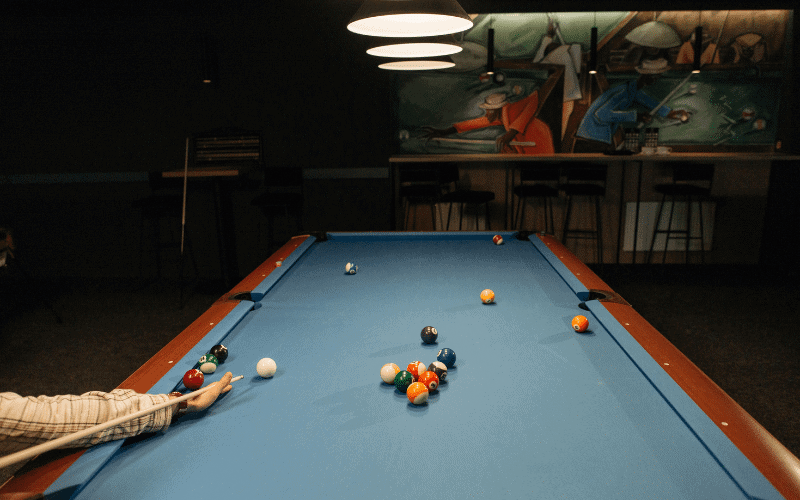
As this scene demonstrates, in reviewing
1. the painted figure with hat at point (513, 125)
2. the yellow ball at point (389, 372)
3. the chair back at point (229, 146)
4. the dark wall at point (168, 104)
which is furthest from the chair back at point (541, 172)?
the yellow ball at point (389, 372)

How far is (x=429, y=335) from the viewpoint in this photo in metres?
1.63

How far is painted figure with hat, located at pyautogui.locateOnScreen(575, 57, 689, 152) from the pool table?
3.88 m

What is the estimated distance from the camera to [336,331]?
1760 mm

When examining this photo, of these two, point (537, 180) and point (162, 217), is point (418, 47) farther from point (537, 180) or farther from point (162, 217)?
point (162, 217)

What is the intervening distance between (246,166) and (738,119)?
4755mm

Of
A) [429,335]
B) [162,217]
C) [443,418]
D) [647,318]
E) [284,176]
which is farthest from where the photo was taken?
A: [162,217]

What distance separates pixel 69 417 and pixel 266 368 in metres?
0.46

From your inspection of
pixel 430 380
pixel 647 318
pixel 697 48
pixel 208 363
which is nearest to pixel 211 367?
pixel 208 363

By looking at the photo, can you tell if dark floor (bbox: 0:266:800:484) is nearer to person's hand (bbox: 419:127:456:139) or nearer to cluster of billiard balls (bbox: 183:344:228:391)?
cluster of billiard balls (bbox: 183:344:228:391)

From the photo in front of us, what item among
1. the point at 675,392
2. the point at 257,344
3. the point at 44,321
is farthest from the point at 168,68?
the point at 675,392

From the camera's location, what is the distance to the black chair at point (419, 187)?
5.02 m

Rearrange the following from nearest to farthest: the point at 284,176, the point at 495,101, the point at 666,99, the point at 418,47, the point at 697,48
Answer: the point at 418,47 < the point at 697,48 < the point at 284,176 < the point at 666,99 < the point at 495,101

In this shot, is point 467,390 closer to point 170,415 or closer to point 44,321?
point 170,415

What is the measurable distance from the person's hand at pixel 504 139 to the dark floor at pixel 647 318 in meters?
1.59
